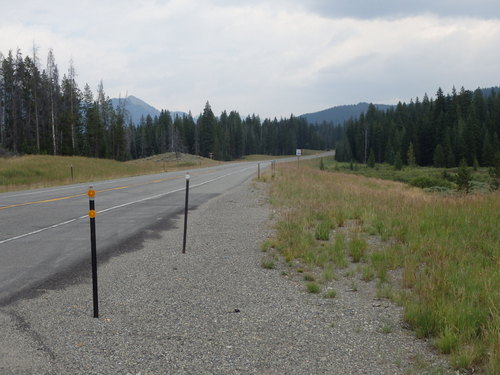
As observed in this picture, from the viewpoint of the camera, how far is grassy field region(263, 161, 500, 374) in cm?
391

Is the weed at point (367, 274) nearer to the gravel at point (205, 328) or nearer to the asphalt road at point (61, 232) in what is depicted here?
the gravel at point (205, 328)

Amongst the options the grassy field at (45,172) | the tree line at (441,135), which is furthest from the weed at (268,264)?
the tree line at (441,135)

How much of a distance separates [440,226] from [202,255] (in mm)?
5233

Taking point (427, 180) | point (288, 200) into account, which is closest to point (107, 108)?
point (427, 180)

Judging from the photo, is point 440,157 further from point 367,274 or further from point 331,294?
point 331,294

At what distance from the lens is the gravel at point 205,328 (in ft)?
11.5

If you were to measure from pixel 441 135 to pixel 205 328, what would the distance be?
9130 centimetres

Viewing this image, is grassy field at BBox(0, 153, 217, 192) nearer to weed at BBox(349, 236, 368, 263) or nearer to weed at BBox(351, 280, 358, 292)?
weed at BBox(349, 236, 368, 263)

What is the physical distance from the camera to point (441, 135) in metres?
84.2

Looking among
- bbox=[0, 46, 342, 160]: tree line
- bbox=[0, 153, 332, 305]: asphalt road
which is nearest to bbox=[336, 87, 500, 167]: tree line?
bbox=[0, 46, 342, 160]: tree line

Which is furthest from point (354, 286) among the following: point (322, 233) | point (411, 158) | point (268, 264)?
point (411, 158)

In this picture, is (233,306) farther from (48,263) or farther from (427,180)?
(427,180)

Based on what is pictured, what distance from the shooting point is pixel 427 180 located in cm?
3822

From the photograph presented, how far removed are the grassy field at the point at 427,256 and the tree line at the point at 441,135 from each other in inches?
2486
